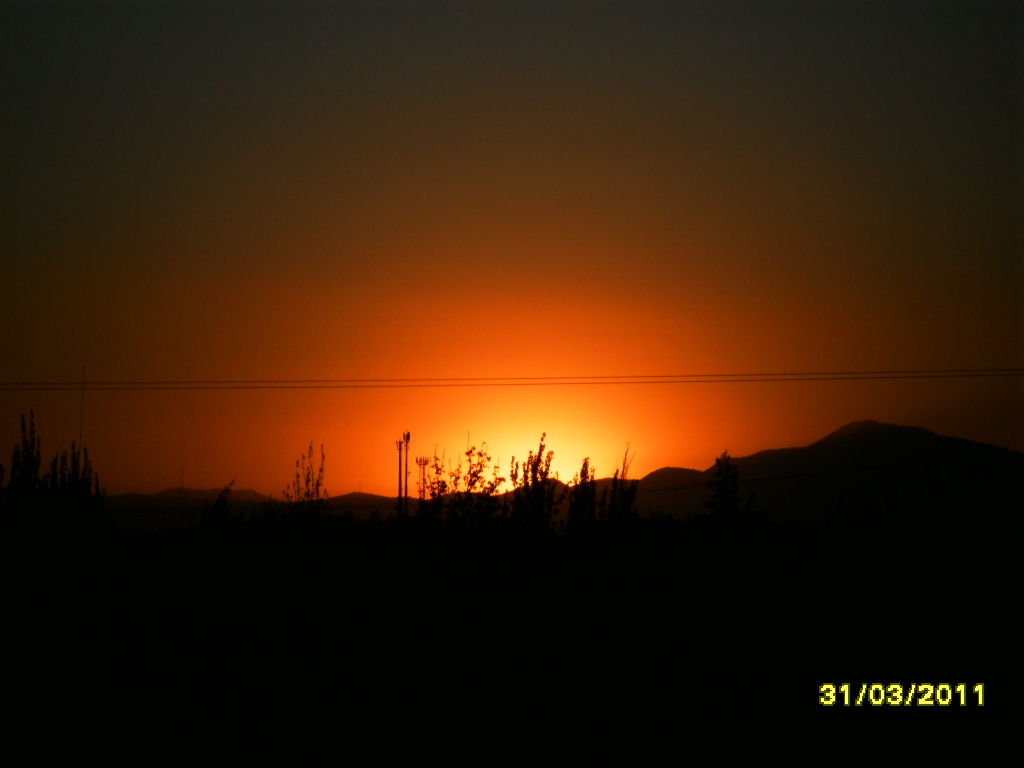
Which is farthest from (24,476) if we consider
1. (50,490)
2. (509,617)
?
(509,617)

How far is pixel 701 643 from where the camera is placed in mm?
8648

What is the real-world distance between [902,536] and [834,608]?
1440 millimetres

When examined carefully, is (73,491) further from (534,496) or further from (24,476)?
(534,496)

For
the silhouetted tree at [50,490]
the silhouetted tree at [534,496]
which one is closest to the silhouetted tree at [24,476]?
the silhouetted tree at [50,490]

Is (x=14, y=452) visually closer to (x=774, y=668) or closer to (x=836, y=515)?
(x=774, y=668)
